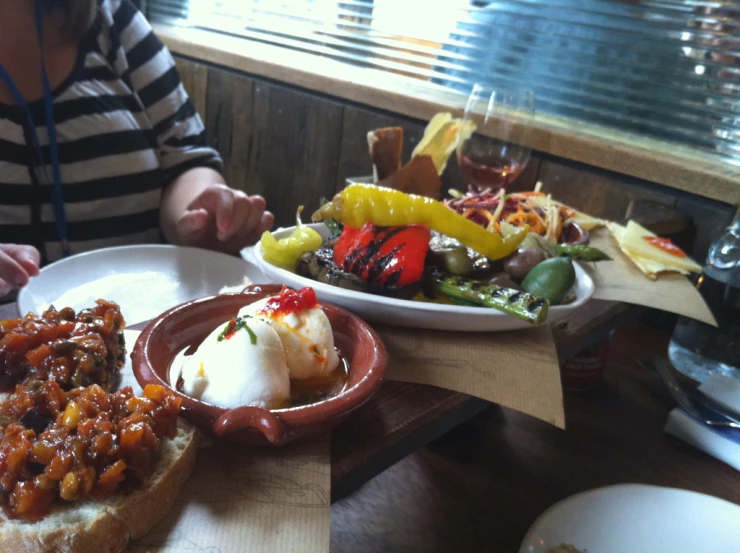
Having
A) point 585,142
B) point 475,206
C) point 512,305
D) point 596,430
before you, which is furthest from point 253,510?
point 585,142

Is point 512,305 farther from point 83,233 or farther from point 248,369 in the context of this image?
point 83,233

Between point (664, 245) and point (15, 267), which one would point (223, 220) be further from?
point (664, 245)

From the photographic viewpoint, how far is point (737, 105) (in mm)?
1804

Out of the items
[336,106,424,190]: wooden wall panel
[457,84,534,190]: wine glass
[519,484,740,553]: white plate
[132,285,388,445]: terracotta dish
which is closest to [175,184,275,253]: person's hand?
[132,285,388,445]: terracotta dish

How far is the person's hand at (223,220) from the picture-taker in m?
1.52

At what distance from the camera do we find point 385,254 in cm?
105

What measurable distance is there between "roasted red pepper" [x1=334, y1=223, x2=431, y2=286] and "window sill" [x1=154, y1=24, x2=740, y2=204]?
1071 mm

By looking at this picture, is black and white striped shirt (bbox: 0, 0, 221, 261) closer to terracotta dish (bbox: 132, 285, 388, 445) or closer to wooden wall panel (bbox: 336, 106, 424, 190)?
wooden wall panel (bbox: 336, 106, 424, 190)

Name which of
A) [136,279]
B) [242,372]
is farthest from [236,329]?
[136,279]

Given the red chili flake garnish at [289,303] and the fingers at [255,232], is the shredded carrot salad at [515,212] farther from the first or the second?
the red chili flake garnish at [289,303]

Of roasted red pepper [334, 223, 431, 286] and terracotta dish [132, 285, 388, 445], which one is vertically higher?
roasted red pepper [334, 223, 431, 286]

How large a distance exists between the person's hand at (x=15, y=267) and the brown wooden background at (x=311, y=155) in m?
1.56

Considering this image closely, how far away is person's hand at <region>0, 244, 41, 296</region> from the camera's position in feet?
3.43

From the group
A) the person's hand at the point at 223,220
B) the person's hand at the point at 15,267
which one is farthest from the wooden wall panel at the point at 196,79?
the person's hand at the point at 15,267
